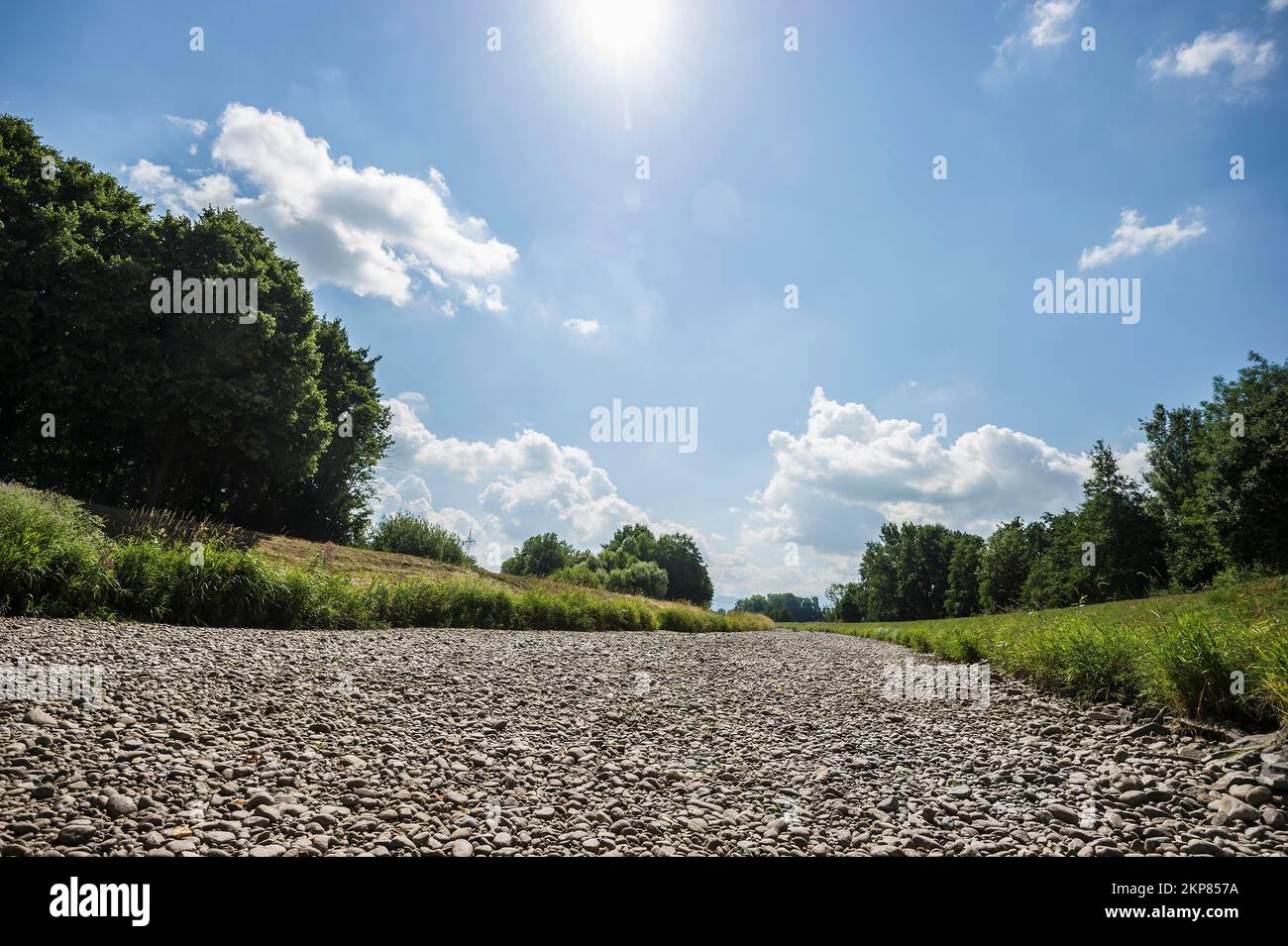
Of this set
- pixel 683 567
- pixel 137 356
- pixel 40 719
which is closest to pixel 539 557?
pixel 683 567

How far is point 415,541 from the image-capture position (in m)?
22.0

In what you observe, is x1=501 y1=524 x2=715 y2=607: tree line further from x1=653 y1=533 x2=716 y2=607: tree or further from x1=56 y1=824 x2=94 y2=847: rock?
x1=56 y1=824 x2=94 y2=847: rock

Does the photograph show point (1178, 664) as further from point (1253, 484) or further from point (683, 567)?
point (683, 567)

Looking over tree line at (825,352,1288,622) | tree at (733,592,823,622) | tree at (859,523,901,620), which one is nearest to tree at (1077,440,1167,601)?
tree line at (825,352,1288,622)

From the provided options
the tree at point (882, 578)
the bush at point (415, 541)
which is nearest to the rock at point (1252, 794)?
the bush at point (415, 541)

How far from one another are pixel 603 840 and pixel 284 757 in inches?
86.4

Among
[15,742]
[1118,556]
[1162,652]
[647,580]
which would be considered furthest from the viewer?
[647,580]

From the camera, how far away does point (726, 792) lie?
3.91 meters

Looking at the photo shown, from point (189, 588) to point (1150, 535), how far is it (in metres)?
48.7

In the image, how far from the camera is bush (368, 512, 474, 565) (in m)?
22.0

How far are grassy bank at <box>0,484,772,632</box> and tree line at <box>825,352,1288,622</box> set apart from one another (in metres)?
10.3

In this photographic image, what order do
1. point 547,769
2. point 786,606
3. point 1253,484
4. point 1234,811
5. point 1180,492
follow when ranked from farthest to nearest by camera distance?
point 786,606
point 1180,492
point 1253,484
point 547,769
point 1234,811
